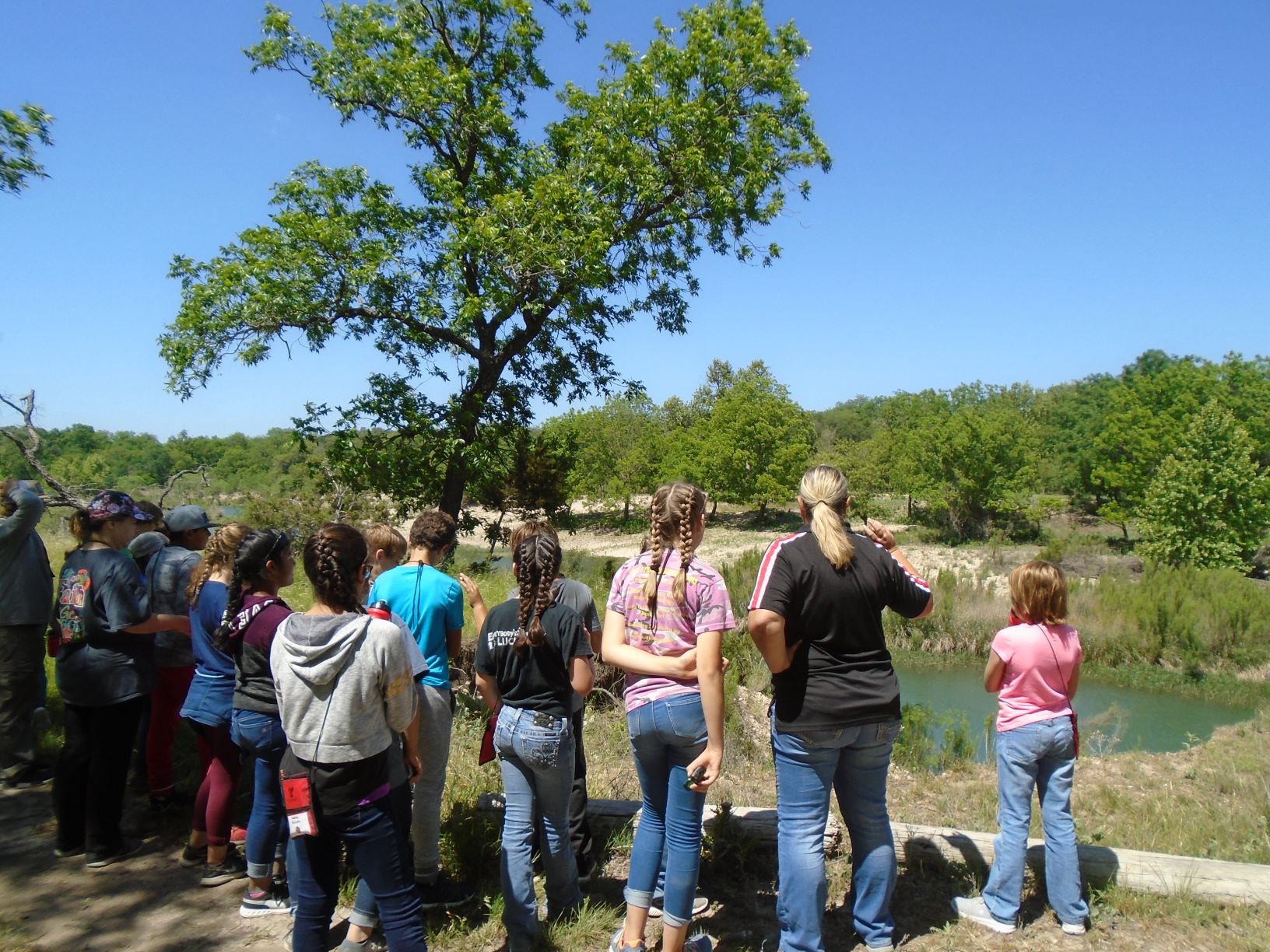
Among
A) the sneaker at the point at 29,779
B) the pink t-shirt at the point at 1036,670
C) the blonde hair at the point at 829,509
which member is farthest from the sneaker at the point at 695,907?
the sneaker at the point at 29,779

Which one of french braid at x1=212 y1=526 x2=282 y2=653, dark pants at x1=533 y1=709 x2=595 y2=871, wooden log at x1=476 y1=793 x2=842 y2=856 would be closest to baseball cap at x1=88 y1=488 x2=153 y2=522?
french braid at x1=212 y1=526 x2=282 y2=653

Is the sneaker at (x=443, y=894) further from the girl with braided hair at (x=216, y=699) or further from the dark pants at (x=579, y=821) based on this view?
the girl with braided hair at (x=216, y=699)

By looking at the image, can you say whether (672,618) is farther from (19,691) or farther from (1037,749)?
(19,691)

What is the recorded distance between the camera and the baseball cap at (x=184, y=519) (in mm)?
4441

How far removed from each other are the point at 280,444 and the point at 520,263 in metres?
3.93

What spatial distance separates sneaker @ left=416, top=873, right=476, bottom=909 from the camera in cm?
359

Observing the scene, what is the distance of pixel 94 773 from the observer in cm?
390

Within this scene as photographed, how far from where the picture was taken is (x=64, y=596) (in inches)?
158

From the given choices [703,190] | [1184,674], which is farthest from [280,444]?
[1184,674]

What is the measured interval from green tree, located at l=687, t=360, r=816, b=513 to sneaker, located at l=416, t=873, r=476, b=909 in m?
41.8

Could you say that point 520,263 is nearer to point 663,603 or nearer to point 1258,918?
point 663,603

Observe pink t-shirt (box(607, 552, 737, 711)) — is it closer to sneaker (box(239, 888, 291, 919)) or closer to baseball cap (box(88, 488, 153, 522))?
sneaker (box(239, 888, 291, 919))

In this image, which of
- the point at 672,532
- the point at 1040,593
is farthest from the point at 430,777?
the point at 1040,593

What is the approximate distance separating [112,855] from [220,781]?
811 mm
